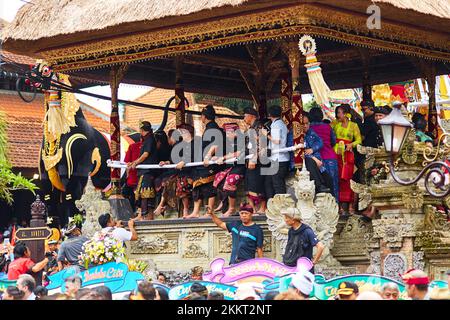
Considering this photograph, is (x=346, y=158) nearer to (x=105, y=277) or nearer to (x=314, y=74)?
(x=314, y=74)

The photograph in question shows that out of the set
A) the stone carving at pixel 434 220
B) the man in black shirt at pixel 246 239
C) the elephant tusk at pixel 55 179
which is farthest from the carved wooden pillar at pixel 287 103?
the elephant tusk at pixel 55 179

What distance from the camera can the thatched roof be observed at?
17.7 meters

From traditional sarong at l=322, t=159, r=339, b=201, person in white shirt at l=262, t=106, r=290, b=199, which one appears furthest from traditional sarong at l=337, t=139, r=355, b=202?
person in white shirt at l=262, t=106, r=290, b=199

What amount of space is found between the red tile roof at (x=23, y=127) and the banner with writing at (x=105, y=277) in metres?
12.6

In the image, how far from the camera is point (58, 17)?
2005 centimetres

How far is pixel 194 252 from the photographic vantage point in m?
19.0

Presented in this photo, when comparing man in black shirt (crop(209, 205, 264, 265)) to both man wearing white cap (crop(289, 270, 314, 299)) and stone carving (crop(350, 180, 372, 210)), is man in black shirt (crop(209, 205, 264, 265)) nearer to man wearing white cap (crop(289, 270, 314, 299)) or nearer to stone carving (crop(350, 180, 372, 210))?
stone carving (crop(350, 180, 372, 210))

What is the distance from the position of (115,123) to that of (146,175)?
4.09 feet

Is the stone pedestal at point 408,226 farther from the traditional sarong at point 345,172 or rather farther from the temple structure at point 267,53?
the traditional sarong at point 345,172

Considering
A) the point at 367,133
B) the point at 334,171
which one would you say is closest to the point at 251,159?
the point at 334,171

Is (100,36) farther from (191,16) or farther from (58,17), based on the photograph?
(191,16)

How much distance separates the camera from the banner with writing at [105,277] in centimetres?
1662

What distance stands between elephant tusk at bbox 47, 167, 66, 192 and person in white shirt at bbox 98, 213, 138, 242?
339cm

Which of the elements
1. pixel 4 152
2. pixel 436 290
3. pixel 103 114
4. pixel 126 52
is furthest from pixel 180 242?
pixel 103 114
